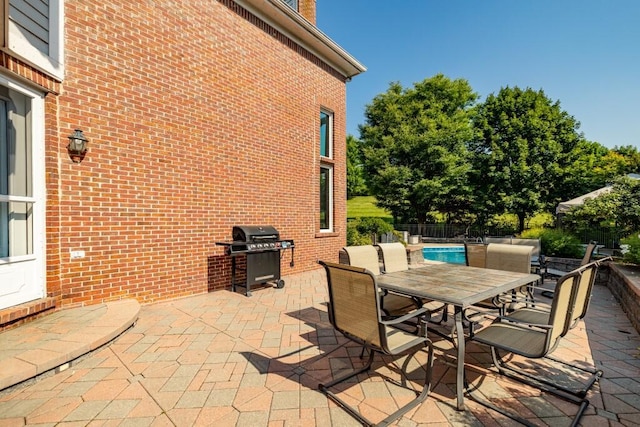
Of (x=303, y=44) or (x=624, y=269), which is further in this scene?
(x=303, y=44)

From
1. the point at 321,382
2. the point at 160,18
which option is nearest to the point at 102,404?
the point at 321,382

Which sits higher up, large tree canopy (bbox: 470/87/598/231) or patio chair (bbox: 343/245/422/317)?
large tree canopy (bbox: 470/87/598/231)

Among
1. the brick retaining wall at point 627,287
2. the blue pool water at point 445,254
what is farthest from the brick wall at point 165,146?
the blue pool water at point 445,254

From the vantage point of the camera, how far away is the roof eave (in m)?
6.15

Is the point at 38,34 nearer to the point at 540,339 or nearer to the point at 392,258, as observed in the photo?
the point at 392,258

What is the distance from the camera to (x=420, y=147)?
744 inches

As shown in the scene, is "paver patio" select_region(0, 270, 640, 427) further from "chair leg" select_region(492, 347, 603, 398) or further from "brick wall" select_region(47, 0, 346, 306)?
"brick wall" select_region(47, 0, 346, 306)

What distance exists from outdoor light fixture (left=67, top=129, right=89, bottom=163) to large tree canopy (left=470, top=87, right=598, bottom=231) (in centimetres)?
1893

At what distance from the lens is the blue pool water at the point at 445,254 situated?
41.7 ft

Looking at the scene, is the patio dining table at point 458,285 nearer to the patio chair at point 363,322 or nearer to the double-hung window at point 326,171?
the patio chair at point 363,322

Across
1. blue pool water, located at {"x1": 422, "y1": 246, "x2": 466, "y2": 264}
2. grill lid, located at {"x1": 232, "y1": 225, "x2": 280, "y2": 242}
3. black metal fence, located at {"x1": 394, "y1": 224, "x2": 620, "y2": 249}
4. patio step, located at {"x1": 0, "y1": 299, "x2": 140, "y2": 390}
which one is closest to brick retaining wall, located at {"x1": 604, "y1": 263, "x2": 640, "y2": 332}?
grill lid, located at {"x1": 232, "y1": 225, "x2": 280, "y2": 242}

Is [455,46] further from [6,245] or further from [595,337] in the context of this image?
[6,245]

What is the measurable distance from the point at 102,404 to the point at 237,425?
1072 mm

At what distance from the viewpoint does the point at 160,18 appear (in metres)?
4.71
